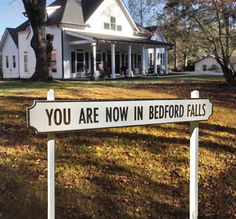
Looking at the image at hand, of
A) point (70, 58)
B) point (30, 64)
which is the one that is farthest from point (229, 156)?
point (30, 64)

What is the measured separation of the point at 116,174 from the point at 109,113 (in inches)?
86.5

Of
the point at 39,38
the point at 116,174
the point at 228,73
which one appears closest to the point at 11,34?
the point at 39,38

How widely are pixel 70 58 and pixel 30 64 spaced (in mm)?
5019

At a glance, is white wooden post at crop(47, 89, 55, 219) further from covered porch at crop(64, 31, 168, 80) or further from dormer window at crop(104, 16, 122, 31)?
dormer window at crop(104, 16, 122, 31)

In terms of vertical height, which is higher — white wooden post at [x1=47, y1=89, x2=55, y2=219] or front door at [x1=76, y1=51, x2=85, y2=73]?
front door at [x1=76, y1=51, x2=85, y2=73]

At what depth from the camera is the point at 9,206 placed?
486cm

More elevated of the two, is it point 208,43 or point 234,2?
point 234,2

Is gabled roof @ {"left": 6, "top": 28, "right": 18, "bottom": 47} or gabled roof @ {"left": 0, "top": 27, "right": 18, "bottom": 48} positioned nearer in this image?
gabled roof @ {"left": 6, "top": 28, "right": 18, "bottom": 47}

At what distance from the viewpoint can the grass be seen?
5.10 meters

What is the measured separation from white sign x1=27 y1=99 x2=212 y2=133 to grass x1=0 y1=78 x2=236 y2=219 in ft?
4.59

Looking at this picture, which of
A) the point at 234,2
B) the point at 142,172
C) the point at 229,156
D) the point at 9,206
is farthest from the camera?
the point at 234,2

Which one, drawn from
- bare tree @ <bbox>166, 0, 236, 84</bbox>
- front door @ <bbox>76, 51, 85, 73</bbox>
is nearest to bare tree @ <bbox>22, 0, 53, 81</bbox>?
bare tree @ <bbox>166, 0, 236, 84</bbox>

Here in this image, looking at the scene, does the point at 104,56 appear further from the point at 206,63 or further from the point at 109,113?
the point at 206,63

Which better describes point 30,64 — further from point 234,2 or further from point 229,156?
point 229,156
